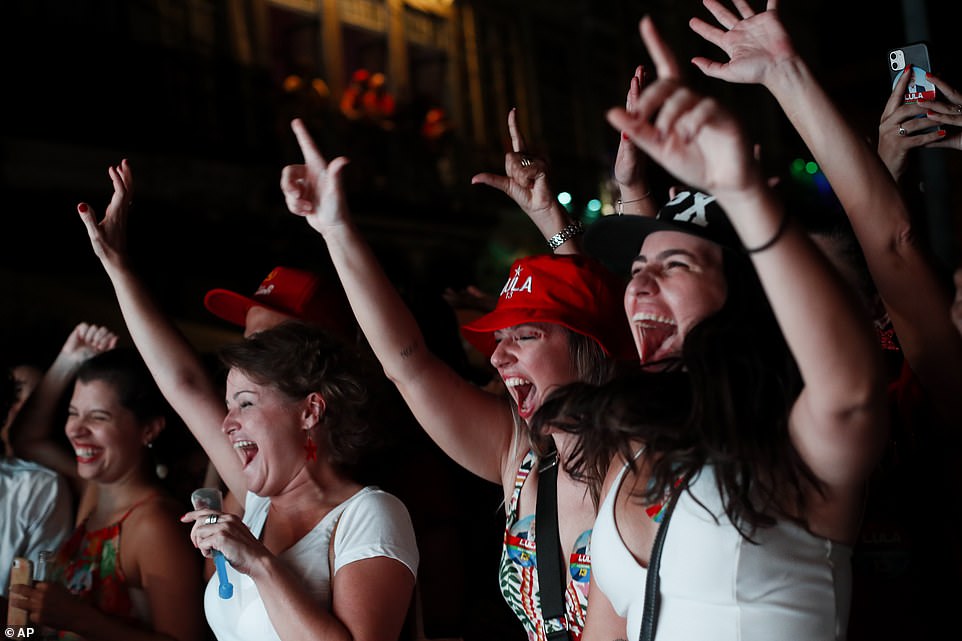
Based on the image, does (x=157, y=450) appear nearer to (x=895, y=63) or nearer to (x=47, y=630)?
(x=47, y=630)

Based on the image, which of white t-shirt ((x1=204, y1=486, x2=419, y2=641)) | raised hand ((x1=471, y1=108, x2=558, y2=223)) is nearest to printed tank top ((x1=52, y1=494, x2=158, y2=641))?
white t-shirt ((x1=204, y1=486, x2=419, y2=641))

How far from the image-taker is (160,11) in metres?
9.58

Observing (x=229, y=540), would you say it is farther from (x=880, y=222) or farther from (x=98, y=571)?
(x=880, y=222)

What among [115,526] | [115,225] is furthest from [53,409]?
[115,225]

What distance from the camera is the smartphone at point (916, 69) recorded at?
2.38 meters

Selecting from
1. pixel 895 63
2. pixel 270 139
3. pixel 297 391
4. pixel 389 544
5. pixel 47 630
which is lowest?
pixel 47 630

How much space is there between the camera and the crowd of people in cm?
153

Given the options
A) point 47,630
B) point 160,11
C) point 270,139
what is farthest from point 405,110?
point 47,630

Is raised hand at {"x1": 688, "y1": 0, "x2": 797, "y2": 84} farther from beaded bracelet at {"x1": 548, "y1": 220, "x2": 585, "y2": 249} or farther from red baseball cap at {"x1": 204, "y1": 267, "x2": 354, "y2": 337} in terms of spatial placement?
red baseball cap at {"x1": 204, "y1": 267, "x2": 354, "y2": 337}

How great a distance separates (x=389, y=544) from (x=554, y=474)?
415 mm

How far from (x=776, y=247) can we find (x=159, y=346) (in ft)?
6.91

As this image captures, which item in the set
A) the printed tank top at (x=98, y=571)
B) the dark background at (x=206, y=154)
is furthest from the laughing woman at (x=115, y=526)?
the dark background at (x=206, y=154)

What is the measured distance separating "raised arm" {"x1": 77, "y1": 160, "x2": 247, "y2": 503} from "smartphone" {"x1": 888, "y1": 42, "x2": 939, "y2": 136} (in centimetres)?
197

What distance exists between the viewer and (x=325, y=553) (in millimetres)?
2432
